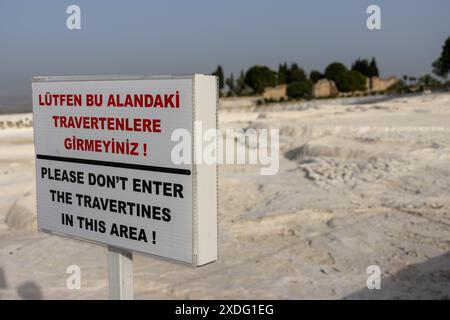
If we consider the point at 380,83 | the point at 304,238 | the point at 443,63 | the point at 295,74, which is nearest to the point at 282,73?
the point at 295,74

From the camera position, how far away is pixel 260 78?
79.6 m

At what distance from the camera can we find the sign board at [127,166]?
2.88 metres

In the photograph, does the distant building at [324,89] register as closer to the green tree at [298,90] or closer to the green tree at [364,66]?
the green tree at [298,90]

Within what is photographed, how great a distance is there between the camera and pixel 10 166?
1722cm

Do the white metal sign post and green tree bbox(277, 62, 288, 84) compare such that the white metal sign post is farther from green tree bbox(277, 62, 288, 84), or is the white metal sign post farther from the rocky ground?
green tree bbox(277, 62, 288, 84)

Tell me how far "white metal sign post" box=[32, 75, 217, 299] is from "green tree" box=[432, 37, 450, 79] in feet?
207

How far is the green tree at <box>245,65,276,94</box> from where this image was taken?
79525 mm

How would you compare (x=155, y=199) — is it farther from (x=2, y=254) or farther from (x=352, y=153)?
(x=352, y=153)

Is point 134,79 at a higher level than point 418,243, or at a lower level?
higher

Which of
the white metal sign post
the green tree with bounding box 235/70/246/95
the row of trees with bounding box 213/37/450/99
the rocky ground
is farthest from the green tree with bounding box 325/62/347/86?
the white metal sign post
